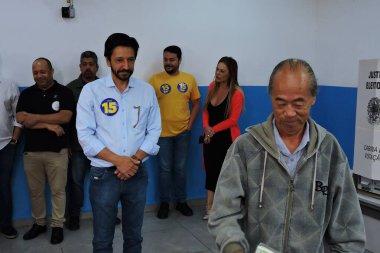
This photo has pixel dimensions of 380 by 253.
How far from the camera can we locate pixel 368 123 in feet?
10.1

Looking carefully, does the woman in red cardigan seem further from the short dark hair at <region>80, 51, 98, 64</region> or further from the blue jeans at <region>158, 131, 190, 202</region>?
the short dark hair at <region>80, 51, 98, 64</region>

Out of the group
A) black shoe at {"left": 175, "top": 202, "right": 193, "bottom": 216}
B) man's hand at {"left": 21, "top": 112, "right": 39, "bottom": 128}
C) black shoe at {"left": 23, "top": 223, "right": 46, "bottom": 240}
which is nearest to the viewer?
man's hand at {"left": 21, "top": 112, "right": 39, "bottom": 128}

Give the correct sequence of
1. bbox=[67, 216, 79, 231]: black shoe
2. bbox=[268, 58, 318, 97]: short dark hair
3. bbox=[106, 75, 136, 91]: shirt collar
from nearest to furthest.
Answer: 1. bbox=[268, 58, 318, 97]: short dark hair
2. bbox=[106, 75, 136, 91]: shirt collar
3. bbox=[67, 216, 79, 231]: black shoe

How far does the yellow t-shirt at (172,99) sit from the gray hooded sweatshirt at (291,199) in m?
2.63

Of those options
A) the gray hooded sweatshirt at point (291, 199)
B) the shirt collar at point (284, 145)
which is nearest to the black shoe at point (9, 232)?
the gray hooded sweatshirt at point (291, 199)

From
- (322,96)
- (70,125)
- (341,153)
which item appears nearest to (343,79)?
(322,96)

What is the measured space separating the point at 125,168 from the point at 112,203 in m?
0.23

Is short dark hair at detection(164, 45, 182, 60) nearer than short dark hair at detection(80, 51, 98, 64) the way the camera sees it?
No

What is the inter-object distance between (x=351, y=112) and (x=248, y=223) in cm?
339

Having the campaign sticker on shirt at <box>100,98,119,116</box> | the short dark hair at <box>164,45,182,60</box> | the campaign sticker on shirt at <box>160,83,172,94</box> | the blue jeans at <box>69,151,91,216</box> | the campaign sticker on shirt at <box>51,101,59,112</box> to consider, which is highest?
the short dark hair at <box>164,45,182,60</box>

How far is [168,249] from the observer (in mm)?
3260

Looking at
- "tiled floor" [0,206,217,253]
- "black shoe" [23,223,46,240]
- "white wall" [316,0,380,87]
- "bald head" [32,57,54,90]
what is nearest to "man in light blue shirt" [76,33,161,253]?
"tiled floor" [0,206,217,253]

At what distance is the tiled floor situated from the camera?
3.24 meters

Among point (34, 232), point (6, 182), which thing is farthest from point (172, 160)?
point (6, 182)
